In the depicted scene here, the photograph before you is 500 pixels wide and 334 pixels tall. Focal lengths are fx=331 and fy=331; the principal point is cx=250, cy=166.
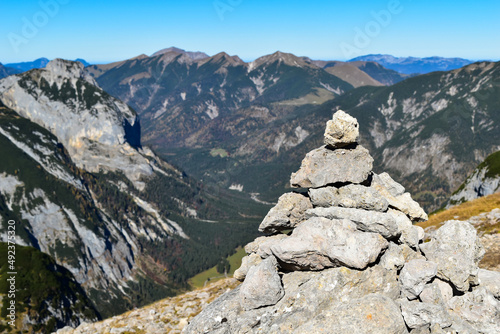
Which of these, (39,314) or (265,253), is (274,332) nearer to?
(265,253)

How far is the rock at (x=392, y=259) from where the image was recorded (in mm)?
25672

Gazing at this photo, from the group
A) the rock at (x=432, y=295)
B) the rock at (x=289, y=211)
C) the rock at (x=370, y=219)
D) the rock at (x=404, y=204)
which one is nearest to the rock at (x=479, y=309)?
the rock at (x=432, y=295)

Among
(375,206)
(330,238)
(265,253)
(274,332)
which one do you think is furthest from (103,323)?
(375,206)

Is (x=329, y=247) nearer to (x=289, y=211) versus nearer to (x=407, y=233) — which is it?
(x=289, y=211)

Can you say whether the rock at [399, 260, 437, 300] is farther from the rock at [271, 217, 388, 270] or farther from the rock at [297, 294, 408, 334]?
the rock at [297, 294, 408, 334]

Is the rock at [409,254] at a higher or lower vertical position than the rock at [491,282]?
higher

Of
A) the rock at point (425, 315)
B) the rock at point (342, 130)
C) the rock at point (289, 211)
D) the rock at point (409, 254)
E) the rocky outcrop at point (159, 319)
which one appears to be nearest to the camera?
the rock at point (425, 315)

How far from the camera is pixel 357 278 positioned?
24734 millimetres

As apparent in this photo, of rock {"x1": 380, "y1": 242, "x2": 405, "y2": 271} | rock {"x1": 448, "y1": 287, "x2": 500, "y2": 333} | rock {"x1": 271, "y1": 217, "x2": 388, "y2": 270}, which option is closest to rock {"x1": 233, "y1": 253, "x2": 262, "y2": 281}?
rock {"x1": 271, "y1": 217, "x2": 388, "y2": 270}

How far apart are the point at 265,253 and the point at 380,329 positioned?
12048 mm

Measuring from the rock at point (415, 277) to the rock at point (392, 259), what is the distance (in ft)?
2.05

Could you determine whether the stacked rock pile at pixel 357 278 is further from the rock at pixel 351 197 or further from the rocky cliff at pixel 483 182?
the rocky cliff at pixel 483 182

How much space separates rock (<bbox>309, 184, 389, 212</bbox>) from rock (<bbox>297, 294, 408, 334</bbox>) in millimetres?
8579

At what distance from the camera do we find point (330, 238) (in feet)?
84.7
